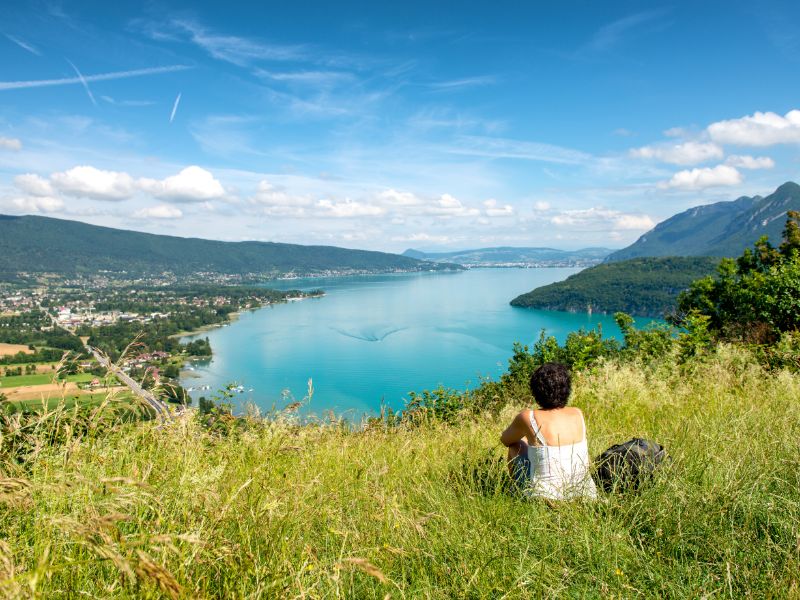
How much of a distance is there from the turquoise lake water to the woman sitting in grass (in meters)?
2.34

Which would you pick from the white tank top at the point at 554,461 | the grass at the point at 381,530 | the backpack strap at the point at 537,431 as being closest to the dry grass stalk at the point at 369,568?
the grass at the point at 381,530

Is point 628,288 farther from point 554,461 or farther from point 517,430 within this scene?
point 554,461

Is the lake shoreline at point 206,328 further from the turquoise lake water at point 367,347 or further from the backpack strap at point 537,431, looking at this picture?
the backpack strap at point 537,431

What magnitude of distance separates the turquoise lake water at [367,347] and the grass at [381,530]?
92.2 inches

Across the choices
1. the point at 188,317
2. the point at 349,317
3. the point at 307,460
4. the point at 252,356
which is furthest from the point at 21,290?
the point at 307,460

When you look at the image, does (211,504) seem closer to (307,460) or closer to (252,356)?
(307,460)

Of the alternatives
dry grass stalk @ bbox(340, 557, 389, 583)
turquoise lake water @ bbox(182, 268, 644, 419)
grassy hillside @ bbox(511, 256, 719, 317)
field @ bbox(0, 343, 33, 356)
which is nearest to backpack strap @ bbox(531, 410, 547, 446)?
dry grass stalk @ bbox(340, 557, 389, 583)

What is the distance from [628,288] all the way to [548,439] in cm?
10581

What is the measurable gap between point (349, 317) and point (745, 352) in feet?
288

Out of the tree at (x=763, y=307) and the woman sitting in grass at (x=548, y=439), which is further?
Result: the tree at (x=763, y=307)

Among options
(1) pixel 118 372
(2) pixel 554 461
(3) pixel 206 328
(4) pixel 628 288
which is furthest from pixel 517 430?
(4) pixel 628 288

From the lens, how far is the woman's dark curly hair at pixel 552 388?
3.26 metres

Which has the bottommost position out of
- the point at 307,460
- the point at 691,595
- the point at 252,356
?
the point at 252,356

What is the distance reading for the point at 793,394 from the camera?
409cm
